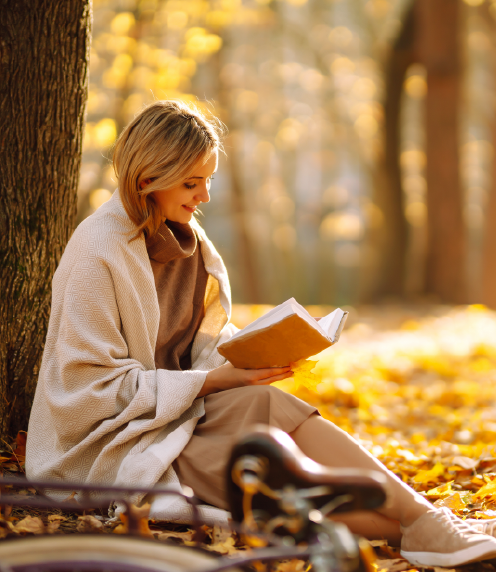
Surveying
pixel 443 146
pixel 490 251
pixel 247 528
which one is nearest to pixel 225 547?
pixel 247 528

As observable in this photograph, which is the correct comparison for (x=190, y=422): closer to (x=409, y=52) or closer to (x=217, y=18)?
(x=217, y=18)

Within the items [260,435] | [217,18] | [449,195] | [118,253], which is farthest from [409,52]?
[260,435]

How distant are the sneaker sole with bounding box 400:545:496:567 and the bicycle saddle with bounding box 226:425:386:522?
68 centimetres

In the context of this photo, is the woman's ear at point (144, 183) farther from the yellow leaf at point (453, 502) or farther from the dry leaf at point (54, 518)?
the yellow leaf at point (453, 502)

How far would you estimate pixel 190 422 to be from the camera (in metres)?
2.37

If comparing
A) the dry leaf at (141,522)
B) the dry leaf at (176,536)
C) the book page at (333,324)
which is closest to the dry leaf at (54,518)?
the dry leaf at (141,522)

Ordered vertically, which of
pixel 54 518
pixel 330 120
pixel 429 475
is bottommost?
pixel 429 475

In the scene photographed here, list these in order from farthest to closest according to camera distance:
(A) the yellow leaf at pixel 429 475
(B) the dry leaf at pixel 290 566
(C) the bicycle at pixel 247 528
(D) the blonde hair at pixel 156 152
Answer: (A) the yellow leaf at pixel 429 475, (D) the blonde hair at pixel 156 152, (B) the dry leaf at pixel 290 566, (C) the bicycle at pixel 247 528

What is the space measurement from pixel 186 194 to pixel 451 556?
1.59 meters

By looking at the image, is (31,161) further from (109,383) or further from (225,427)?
(225,427)

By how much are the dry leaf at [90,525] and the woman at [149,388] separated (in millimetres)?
139

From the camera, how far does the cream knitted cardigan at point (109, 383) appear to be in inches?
91.0

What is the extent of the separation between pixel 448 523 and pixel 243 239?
13395mm

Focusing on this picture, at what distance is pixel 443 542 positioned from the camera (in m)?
2.10
